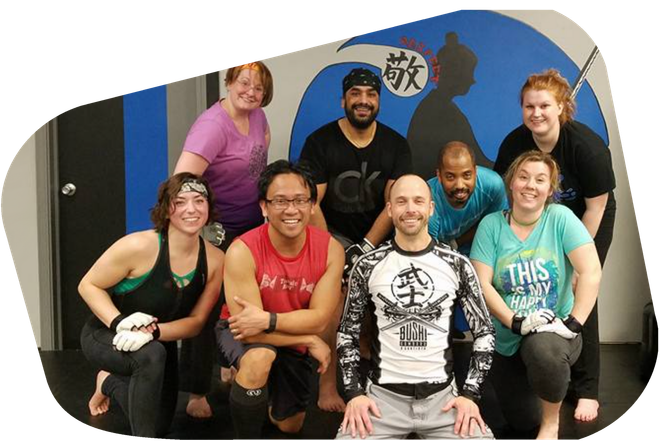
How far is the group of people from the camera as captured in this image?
2803 millimetres

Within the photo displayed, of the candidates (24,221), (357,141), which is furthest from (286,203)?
(24,221)

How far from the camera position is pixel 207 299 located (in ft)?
9.60

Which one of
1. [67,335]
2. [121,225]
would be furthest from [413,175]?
[67,335]

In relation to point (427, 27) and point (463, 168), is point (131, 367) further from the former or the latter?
point (427, 27)

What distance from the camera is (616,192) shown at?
2.96 m

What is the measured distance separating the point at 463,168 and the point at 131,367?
56.7 inches

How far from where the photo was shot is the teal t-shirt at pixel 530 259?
2.87 meters

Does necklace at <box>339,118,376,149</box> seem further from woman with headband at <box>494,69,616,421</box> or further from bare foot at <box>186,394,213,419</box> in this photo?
bare foot at <box>186,394,213,419</box>

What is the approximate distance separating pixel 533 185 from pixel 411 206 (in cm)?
48

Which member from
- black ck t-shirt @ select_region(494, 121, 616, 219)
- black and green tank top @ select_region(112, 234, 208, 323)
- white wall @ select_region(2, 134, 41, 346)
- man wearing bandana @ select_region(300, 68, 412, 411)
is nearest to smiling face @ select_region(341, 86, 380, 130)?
man wearing bandana @ select_region(300, 68, 412, 411)

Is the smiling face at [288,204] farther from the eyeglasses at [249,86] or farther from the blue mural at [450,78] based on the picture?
the eyeglasses at [249,86]

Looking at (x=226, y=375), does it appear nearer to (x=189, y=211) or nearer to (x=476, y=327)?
(x=189, y=211)

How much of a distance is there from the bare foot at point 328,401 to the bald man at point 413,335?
0.58 ft

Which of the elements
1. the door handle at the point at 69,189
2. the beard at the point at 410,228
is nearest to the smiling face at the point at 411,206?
the beard at the point at 410,228
